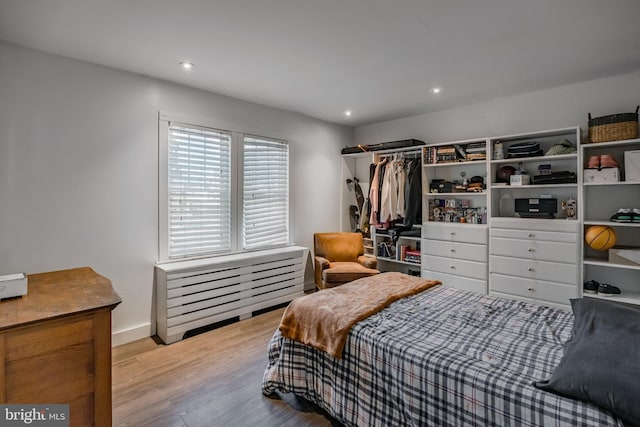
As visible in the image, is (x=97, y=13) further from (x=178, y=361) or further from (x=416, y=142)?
(x=416, y=142)

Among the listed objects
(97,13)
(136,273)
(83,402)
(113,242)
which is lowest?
(83,402)

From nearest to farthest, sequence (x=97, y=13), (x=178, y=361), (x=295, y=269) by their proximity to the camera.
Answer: (x=97, y=13) < (x=178, y=361) < (x=295, y=269)

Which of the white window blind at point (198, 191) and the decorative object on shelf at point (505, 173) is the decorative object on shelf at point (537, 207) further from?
the white window blind at point (198, 191)

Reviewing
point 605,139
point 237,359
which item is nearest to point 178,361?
point 237,359

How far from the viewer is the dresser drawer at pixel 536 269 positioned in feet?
9.91

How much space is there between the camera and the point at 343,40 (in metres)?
2.30

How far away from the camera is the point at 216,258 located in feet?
11.3

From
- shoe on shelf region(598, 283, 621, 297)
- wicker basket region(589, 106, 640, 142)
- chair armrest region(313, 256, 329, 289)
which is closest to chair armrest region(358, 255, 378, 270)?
chair armrest region(313, 256, 329, 289)

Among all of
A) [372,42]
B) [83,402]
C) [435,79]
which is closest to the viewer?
[83,402]

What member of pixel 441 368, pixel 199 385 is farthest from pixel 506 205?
pixel 199 385

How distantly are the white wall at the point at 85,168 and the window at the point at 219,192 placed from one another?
0.48ft

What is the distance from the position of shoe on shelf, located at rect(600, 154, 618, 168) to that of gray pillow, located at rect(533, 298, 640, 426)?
188cm

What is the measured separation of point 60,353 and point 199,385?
110 centimetres

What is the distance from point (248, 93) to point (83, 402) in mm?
2994
